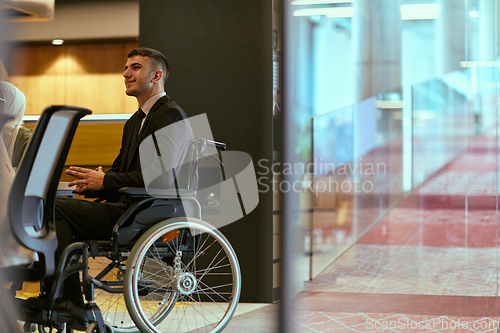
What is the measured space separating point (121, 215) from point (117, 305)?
884mm

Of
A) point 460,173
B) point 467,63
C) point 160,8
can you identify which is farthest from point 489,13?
point 160,8

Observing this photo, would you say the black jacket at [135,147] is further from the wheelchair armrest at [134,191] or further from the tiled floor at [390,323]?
the tiled floor at [390,323]

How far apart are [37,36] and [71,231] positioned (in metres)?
4.75

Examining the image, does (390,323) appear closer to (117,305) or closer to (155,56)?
(117,305)

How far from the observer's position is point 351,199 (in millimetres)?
3090

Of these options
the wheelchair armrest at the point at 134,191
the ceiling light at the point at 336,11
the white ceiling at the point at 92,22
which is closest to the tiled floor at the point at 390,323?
the wheelchair armrest at the point at 134,191

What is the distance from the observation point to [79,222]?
1.59 meters

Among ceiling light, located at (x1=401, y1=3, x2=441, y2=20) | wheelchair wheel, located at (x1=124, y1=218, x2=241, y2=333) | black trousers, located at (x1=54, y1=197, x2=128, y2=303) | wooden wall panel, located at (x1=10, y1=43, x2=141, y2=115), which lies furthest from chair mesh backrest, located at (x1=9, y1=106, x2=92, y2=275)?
wooden wall panel, located at (x1=10, y1=43, x2=141, y2=115)

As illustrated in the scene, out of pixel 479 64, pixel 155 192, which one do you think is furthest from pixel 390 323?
pixel 479 64

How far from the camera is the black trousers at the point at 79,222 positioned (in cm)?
154

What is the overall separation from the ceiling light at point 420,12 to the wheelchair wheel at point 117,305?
1887 millimetres

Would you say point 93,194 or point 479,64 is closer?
point 93,194

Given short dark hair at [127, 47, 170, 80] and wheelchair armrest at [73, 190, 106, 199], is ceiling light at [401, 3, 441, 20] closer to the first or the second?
short dark hair at [127, 47, 170, 80]

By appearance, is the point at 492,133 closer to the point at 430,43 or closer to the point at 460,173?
the point at 460,173
